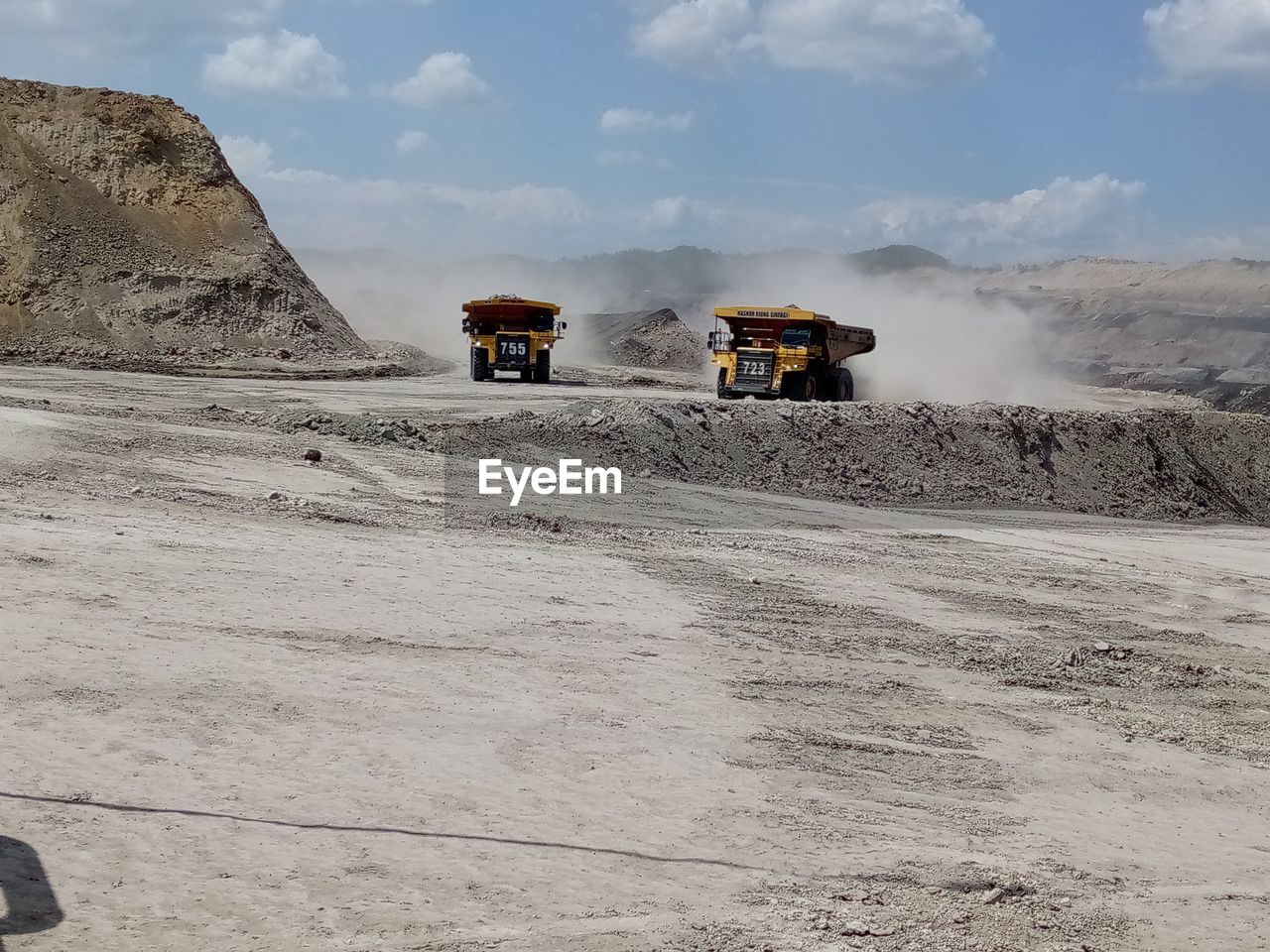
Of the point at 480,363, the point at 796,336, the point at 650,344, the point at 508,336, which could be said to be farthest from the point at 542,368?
the point at 650,344

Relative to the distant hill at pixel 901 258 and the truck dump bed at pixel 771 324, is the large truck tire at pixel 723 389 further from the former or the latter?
the distant hill at pixel 901 258

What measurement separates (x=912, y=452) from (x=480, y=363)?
14536mm

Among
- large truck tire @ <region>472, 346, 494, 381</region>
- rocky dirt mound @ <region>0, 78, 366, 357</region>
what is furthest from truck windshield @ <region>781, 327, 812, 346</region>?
rocky dirt mound @ <region>0, 78, 366, 357</region>

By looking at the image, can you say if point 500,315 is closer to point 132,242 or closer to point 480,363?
point 480,363

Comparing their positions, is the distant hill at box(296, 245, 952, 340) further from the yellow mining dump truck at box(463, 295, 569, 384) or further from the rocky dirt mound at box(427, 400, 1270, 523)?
the rocky dirt mound at box(427, 400, 1270, 523)

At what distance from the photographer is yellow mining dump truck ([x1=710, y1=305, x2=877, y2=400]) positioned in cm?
2595

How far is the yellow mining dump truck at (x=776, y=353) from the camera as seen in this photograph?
25953 mm

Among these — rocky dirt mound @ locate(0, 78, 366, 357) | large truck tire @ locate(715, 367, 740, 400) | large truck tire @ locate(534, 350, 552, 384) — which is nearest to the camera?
large truck tire @ locate(715, 367, 740, 400)

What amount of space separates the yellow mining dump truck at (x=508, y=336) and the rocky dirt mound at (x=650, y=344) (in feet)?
49.4

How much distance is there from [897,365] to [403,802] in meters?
30.8

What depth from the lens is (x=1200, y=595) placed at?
41.5 feet

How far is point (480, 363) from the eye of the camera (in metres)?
31.8

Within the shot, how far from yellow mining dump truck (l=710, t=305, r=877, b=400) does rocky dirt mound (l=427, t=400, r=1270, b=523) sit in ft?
18.0

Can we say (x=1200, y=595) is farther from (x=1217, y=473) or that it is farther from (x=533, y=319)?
(x=533, y=319)
